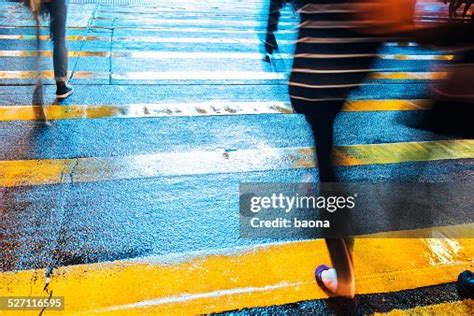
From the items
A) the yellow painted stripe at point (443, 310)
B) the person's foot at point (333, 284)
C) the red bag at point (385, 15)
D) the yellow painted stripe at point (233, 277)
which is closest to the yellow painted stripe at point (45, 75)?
the yellow painted stripe at point (233, 277)

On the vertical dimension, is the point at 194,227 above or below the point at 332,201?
below

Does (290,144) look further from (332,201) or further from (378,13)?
(378,13)

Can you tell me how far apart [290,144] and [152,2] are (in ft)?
24.5

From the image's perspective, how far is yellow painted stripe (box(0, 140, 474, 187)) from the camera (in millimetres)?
3068

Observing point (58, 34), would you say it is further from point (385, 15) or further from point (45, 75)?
point (385, 15)

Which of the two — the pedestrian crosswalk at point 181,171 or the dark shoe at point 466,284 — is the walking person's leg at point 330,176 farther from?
the dark shoe at point 466,284

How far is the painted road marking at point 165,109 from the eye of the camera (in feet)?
13.1

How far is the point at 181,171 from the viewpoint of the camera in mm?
3221

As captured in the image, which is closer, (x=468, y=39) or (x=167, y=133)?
(x=468, y=39)

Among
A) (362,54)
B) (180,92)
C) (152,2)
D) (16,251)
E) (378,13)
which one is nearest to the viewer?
(378,13)

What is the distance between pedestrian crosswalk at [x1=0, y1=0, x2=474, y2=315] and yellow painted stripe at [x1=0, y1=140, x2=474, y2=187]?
16 millimetres

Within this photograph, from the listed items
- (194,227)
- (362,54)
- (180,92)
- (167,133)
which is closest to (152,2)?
(180,92)

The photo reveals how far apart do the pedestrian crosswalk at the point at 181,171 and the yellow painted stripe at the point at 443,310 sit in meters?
0.15

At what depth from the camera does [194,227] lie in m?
2.62
